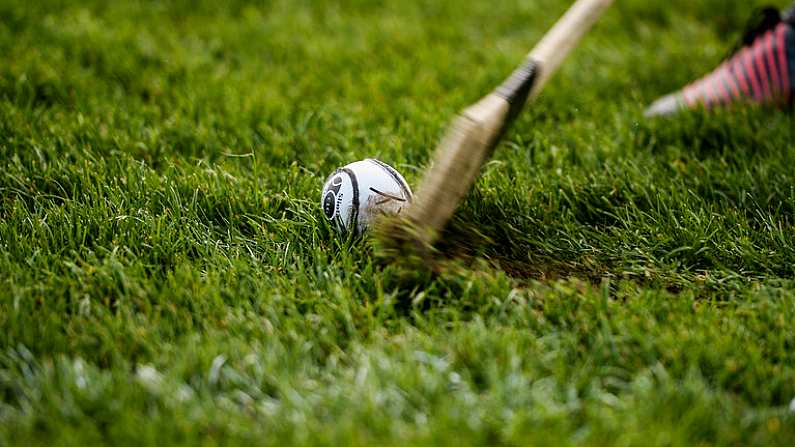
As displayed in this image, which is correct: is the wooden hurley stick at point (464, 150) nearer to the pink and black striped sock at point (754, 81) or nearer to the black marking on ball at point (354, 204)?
the black marking on ball at point (354, 204)

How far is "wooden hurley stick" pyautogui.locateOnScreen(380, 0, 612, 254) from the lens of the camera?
77.0 inches

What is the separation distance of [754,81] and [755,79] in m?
0.01

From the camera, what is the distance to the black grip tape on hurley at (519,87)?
2064mm

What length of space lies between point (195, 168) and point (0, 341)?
966 mm

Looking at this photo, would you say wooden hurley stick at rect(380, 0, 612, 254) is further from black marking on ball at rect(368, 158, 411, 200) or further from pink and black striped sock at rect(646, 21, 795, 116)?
pink and black striped sock at rect(646, 21, 795, 116)

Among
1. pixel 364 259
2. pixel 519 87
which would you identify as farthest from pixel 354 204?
pixel 519 87

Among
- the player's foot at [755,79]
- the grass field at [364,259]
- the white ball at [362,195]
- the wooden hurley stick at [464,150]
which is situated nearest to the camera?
the grass field at [364,259]

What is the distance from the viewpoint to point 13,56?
3439mm

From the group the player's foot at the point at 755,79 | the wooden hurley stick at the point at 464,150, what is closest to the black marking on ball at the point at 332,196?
the wooden hurley stick at the point at 464,150

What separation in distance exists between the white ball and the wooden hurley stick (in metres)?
0.13

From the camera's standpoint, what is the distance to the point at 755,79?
3199 mm

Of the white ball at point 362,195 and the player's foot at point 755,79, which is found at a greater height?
the player's foot at point 755,79

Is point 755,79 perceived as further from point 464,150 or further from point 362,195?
point 362,195

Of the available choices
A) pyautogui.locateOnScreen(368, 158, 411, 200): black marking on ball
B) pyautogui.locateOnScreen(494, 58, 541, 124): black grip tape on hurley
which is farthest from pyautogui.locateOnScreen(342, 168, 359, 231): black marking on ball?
pyautogui.locateOnScreen(494, 58, 541, 124): black grip tape on hurley
